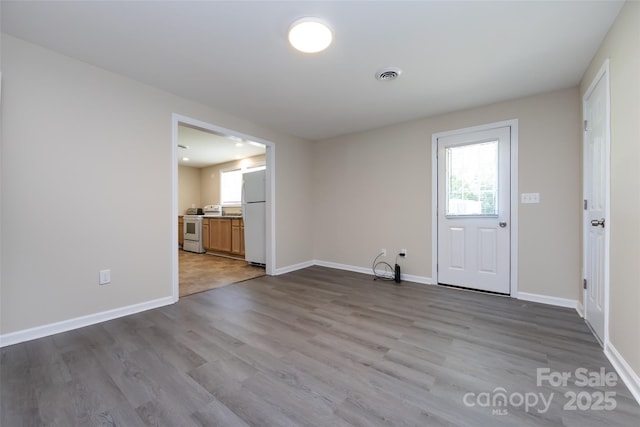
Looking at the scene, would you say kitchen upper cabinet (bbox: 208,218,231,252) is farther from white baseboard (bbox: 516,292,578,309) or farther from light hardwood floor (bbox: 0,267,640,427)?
white baseboard (bbox: 516,292,578,309)

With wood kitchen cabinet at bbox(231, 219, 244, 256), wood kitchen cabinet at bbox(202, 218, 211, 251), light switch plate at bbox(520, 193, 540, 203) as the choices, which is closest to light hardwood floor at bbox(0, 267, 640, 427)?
light switch plate at bbox(520, 193, 540, 203)

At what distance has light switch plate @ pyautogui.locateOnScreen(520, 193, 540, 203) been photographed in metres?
2.88

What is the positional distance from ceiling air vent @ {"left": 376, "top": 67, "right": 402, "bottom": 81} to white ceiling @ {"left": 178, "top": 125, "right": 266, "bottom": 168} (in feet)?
7.42

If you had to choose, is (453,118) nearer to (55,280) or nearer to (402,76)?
(402,76)

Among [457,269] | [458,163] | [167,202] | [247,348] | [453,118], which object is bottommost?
[247,348]

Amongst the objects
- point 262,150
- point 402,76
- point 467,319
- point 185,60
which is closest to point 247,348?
point 467,319

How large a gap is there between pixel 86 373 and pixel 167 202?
1.68 metres

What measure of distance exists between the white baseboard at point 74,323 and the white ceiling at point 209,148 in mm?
2604

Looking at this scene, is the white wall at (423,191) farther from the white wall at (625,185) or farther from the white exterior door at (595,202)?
the white wall at (625,185)

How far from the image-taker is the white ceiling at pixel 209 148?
4.61 meters

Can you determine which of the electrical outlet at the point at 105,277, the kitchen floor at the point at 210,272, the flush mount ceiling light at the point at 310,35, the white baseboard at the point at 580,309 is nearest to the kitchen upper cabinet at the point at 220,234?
the kitchen floor at the point at 210,272

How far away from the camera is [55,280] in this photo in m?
2.13

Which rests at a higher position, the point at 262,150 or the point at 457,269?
the point at 262,150

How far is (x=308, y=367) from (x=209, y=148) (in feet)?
16.5
